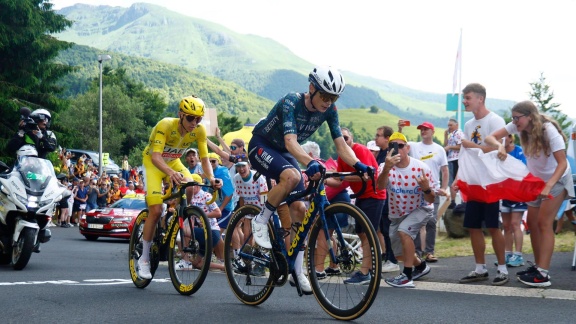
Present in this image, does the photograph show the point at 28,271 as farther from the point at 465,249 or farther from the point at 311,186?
the point at 465,249

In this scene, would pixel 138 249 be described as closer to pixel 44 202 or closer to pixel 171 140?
pixel 171 140

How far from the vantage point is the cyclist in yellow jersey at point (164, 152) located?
911cm

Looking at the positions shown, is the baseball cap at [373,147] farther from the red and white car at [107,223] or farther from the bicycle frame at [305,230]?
the red and white car at [107,223]

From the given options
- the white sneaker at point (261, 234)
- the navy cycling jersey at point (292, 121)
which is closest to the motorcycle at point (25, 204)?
the white sneaker at point (261, 234)

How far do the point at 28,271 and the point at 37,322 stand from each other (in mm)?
5346

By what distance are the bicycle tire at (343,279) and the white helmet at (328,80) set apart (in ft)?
3.22

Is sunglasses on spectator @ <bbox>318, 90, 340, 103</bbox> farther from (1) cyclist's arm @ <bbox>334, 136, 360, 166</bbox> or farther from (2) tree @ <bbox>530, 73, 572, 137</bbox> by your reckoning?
(2) tree @ <bbox>530, 73, 572, 137</bbox>

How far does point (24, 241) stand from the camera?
1162cm

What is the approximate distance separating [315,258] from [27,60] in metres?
42.6

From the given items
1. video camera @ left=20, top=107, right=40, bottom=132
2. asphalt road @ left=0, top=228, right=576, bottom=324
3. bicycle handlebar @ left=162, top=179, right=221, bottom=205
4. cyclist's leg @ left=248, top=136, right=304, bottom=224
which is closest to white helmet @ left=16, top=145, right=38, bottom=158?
video camera @ left=20, top=107, right=40, bottom=132

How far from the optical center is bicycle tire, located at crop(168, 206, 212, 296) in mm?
8406

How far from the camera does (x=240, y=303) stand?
819cm

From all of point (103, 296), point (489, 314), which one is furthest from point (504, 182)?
point (103, 296)

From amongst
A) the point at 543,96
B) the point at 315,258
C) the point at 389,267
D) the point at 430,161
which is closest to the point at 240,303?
the point at 315,258
